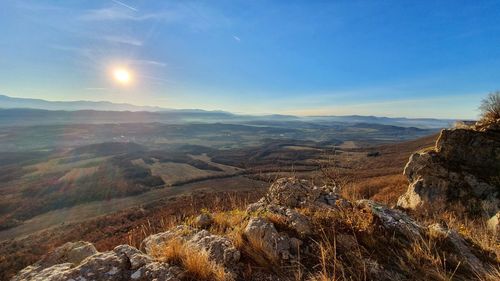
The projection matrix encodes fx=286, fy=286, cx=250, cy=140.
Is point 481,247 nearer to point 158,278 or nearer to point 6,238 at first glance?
point 158,278

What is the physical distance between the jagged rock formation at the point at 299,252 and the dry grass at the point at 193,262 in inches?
0.8

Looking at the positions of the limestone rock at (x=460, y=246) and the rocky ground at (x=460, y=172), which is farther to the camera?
the rocky ground at (x=460, y=172)

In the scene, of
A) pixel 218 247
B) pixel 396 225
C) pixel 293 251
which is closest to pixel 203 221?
pixel 218 247

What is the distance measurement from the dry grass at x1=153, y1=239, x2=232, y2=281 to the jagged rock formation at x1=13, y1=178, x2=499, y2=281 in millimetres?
20

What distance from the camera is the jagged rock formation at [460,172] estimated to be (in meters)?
10.9

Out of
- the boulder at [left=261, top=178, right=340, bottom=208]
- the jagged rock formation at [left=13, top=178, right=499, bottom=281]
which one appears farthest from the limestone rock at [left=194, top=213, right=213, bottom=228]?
the boulder at [left=261, top=178, right=340, bottom=208]

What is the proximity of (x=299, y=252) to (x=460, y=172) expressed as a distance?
37.1 ft

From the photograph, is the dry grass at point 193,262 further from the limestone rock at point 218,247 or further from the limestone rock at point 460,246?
the limestone rock at point 460,246

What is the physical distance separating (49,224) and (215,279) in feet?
154

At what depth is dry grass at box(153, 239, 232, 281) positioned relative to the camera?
346 centimetres

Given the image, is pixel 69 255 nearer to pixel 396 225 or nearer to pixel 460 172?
pixel 396 225

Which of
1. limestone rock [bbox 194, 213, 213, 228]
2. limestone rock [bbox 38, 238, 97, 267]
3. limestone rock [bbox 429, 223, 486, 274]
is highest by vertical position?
limestone rock [bbox 429, 223, 486, 274]

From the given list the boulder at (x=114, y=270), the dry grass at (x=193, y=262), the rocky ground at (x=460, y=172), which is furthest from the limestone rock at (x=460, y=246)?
the rocky ground at (x=460, y=172)

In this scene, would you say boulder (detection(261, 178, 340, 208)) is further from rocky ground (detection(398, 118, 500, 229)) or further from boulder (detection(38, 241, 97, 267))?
rocky ground (detection(398, 118, 500, 229))
